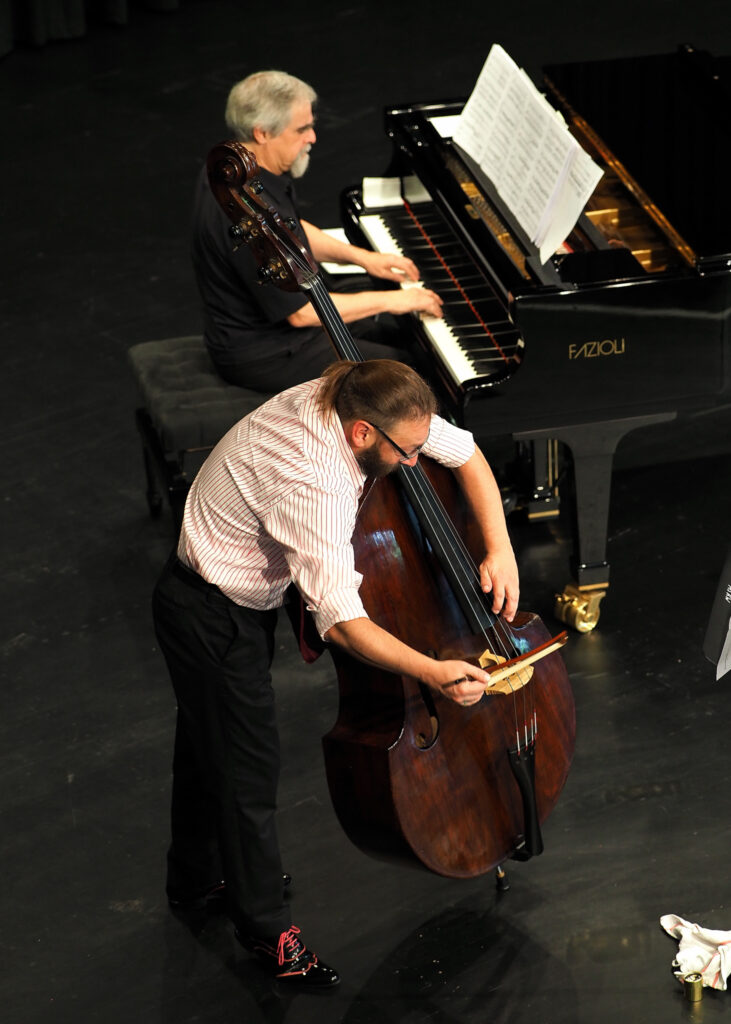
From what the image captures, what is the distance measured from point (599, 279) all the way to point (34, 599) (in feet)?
6.77

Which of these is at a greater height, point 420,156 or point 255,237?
point 255,237

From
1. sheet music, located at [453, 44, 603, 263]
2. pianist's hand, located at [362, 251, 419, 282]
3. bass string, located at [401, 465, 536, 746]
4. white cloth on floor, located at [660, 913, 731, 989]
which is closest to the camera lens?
bass string, located at [401, 465, 536, 746]

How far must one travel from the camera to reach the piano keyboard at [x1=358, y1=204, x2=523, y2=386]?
4281 millimetres

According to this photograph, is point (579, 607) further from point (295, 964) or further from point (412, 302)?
point (295, 964)

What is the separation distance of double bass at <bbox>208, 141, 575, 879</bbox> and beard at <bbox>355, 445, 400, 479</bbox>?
26 cm

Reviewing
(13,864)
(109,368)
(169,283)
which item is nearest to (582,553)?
(13,864)

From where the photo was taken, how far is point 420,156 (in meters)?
4.83

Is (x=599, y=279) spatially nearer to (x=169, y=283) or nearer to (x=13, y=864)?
(x=13, y=864)

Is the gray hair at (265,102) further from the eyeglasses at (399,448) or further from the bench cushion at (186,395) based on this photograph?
the eyeglasses at (399,448)

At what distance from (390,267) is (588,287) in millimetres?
814

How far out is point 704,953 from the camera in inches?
134

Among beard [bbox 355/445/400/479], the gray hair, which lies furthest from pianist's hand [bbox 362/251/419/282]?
beard [bbox 355/445/400/479]

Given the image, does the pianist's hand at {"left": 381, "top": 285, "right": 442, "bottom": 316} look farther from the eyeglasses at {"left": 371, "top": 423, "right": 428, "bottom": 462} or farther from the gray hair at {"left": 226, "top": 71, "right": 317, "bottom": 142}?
the eyeglasses at {"left": 371, "top": 423, "right": 428, "bottom": 462}

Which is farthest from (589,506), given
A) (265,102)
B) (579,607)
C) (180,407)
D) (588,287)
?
(265,102)
